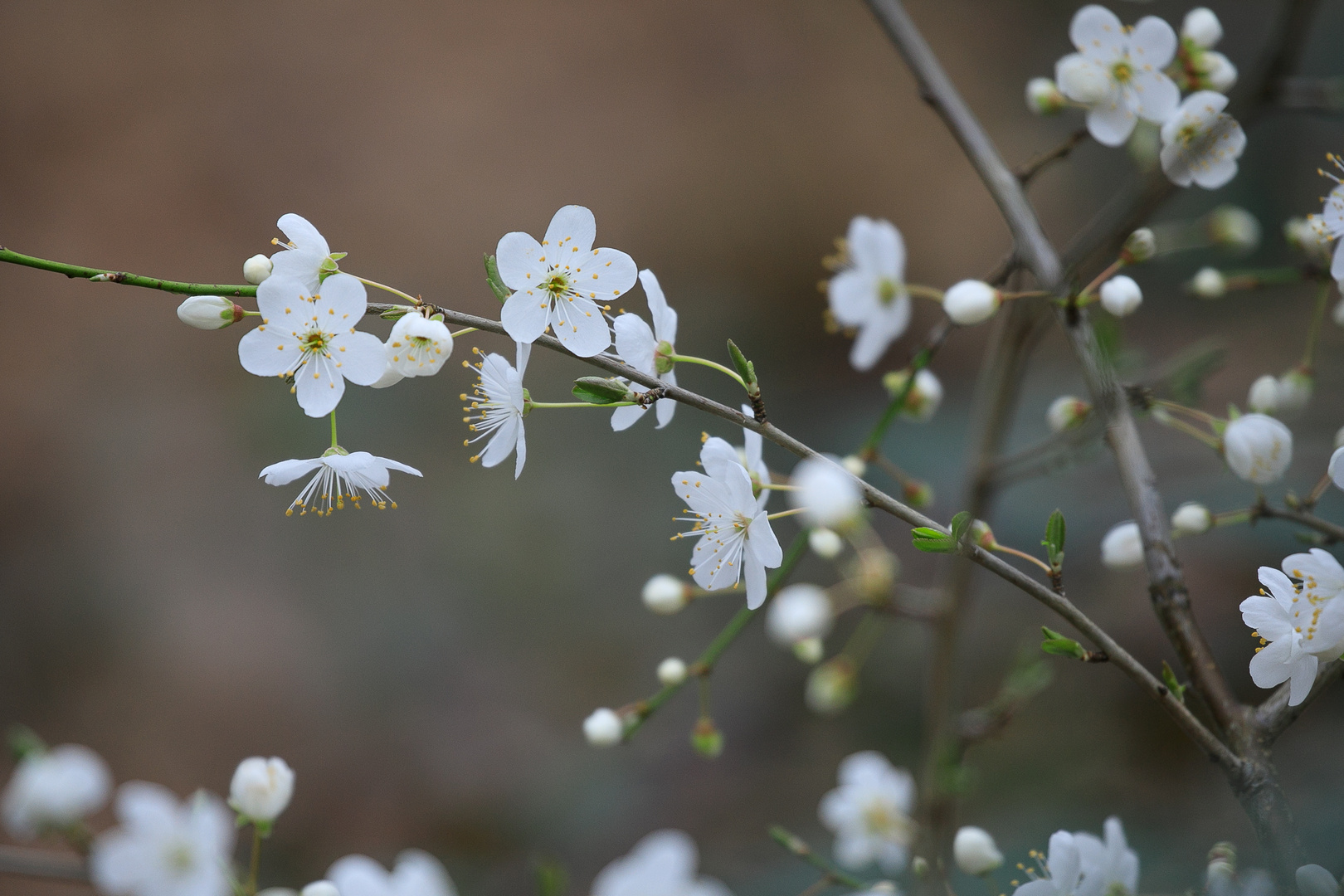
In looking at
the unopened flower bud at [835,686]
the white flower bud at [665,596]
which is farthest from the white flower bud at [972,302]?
the unopened flower bud at [835,686]

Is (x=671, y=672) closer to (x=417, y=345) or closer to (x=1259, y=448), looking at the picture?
(x=417, y=345)

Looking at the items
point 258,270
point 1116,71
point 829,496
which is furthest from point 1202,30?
point 258,270

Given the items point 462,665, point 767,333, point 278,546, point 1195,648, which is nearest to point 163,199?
point 278,546

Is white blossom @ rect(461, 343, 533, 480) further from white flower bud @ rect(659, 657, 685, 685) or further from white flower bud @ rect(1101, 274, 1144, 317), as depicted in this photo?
white flower bud @ rect(1101, 274, 1144, 317)

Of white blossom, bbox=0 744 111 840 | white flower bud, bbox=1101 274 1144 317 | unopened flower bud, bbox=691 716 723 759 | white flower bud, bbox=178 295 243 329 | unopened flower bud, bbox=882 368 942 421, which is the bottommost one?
white blossom, bbox=0 744 111 840

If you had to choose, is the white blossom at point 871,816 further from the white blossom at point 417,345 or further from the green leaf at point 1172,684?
the white blossom at point 417,345

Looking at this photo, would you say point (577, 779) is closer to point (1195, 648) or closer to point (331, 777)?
point (331, 777)

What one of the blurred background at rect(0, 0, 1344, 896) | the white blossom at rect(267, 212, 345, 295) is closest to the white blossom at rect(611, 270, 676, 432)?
the white blossom at rect(267, 212, 345, 295)
